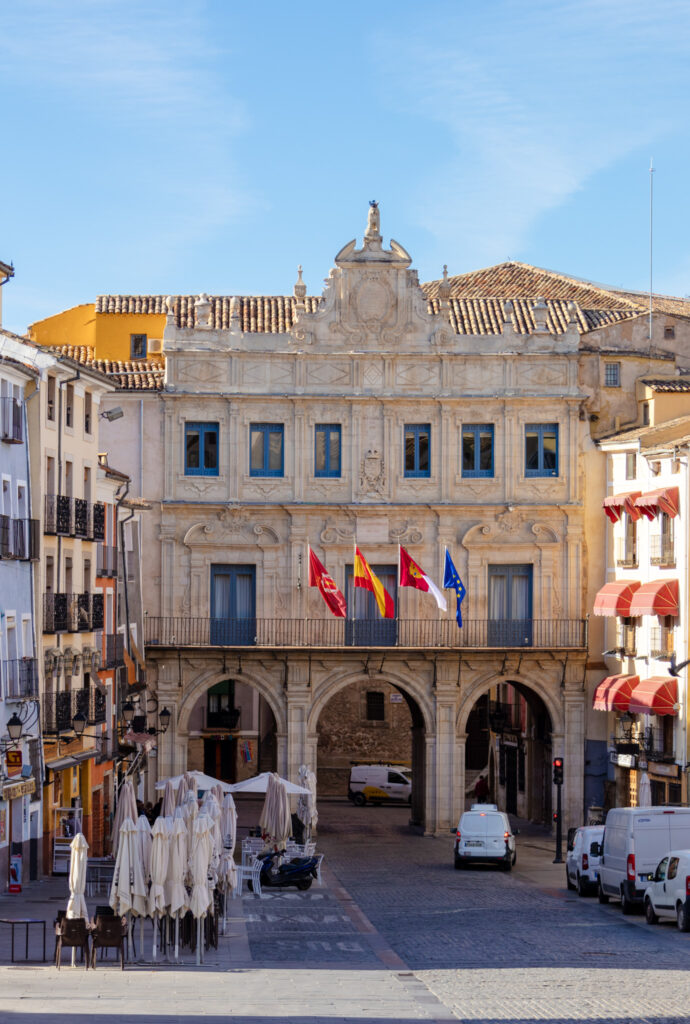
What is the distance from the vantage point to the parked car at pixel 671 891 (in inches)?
1325

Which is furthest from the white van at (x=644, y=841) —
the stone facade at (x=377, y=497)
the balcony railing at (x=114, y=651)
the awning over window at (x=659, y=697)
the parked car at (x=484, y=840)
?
the stone facade at (x=377, y=497)

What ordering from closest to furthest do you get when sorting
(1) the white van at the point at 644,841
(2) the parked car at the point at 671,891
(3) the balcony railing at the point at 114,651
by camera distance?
(2) the parked car at the point at 671,891 → (1) the white van at the point at 644,841 → (3) the balcony railing at the point at 114,651

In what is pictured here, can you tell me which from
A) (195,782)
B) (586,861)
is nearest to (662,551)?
(586,861)

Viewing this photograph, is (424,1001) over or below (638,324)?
below

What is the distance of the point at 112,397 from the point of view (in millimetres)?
58469

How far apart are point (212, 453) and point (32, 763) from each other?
1826 cm

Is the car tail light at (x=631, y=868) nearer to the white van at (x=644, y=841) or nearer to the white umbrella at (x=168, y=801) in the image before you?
the white van at (x=644, y=841)

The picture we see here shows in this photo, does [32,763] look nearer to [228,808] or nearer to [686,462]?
[228,808]

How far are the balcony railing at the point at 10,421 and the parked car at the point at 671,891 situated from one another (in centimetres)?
1762

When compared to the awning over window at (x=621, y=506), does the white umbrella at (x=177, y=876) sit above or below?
below

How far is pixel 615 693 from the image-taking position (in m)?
55.7

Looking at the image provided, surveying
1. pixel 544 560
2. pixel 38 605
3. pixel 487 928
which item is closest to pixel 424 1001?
pixel 487 928

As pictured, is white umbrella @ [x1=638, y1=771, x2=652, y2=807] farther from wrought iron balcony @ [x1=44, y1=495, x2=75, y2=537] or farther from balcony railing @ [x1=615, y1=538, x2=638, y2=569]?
wrought iron balcony @ [x1=44, y1=495, x2=75, y2=537]

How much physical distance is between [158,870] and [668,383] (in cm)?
3410
